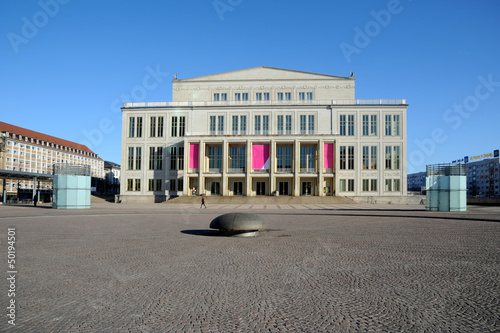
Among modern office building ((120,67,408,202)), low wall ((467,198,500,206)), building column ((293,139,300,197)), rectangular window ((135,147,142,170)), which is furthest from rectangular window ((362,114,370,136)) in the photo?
rectangular window ((135,147,142,170))

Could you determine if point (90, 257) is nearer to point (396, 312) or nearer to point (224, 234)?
point (224, 234)

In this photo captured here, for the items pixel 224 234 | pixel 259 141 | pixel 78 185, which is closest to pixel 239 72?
pixel 259 141

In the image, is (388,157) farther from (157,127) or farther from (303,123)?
(157,127)

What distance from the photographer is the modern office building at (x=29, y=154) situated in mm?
89988

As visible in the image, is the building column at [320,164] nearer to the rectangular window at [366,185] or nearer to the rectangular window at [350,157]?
the rectangular window at [350,157]

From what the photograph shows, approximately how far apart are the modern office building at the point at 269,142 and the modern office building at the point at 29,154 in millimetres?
36010

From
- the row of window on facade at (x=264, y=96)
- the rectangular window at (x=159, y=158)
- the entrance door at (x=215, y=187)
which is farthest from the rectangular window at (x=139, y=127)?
the entrance door at (x=215, y=187)

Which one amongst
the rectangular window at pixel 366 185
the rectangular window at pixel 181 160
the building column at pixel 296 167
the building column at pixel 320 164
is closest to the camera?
the building column at pixel 320 164

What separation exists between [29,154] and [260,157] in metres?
72.4

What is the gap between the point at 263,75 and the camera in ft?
219

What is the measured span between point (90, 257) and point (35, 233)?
249 inches

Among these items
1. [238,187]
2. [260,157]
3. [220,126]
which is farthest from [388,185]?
[220,126]

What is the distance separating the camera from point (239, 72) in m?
67.3

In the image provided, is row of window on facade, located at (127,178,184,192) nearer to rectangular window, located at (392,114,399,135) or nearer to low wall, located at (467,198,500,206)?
rectangular window, located at (392,114,399,135)
